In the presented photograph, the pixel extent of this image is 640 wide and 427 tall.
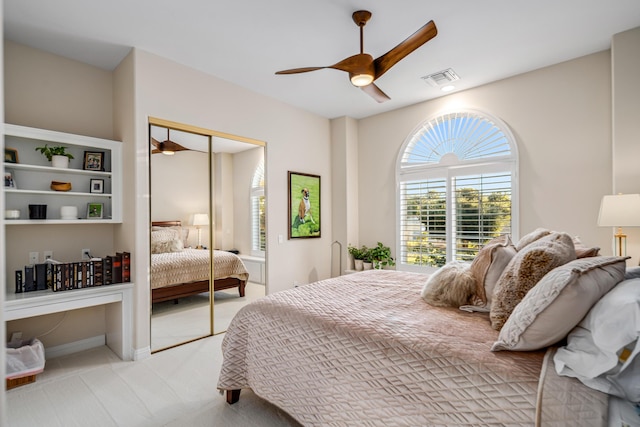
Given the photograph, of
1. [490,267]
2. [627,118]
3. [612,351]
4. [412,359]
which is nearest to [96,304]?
[412,359]

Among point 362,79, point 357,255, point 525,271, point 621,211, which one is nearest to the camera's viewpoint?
point 525,271

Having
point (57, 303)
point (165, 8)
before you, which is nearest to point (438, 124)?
point (165, 8)

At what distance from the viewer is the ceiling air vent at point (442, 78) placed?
364 cm

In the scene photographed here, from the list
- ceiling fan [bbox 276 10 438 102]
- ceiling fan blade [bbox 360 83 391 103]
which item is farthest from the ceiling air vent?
ceiling fan [bbox 276 10 438 102]

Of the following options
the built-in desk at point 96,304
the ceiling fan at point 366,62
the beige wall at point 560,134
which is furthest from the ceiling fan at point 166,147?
the beige wall at point 560,134

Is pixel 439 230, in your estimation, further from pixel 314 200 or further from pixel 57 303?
pixel 57 303

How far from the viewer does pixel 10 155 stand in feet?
9.34

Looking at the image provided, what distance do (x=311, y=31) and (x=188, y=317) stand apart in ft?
9.80

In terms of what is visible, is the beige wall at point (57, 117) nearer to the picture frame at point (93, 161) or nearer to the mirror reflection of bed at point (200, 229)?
the picture frame at point (93, 161)

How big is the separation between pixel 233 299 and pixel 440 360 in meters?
2.93

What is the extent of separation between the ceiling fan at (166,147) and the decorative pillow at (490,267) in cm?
296

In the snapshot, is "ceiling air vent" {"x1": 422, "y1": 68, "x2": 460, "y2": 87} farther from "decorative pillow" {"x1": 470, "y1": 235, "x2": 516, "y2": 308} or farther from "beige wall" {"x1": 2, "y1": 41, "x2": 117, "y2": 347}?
"beige wall" {"x1": 2, "y1": 41, "x2": 117, "y2": 347}

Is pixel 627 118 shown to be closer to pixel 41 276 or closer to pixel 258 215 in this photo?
pixel 258 215

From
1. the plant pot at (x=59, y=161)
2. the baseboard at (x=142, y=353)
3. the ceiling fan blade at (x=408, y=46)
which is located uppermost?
the ceiling fan blade at (x=408, y=46)
